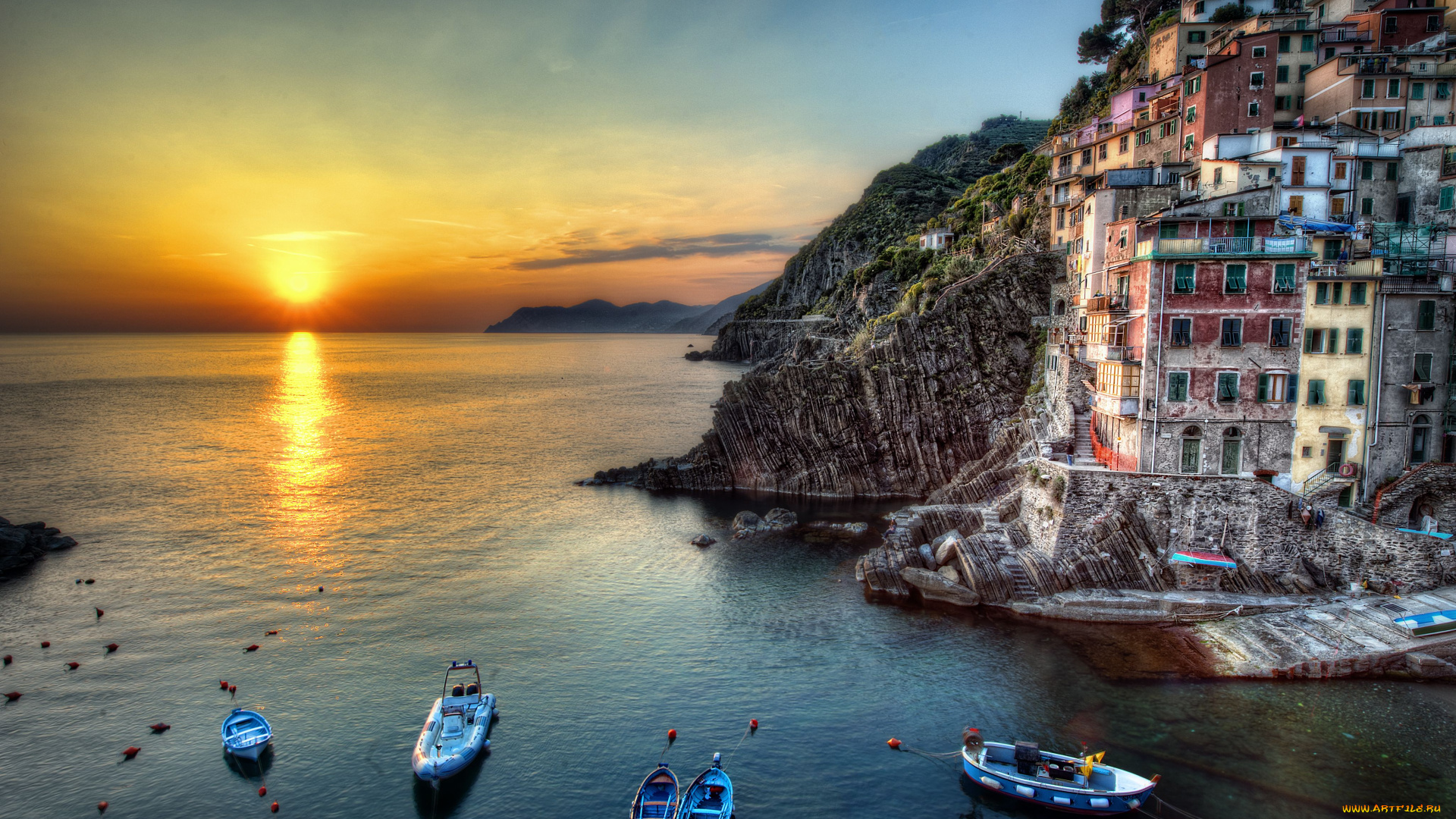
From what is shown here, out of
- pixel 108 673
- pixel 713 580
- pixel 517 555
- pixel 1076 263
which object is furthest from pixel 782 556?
pixel 108 673

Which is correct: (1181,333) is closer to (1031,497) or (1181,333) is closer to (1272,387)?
(1272,387)

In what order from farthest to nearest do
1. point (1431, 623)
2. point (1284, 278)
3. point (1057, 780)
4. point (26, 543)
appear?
point (26, 543)
point (1284, 278)
point (1431, 623)
point (1057, 780)

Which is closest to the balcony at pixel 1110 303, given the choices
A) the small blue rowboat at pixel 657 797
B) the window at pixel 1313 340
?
the window at pixel 1313 340

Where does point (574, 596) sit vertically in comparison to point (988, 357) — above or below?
below

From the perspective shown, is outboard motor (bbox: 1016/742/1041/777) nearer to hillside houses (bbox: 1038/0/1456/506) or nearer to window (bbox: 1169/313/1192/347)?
hillside houses (bbox: 1038/0/1456/506)

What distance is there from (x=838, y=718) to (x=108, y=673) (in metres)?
38.3

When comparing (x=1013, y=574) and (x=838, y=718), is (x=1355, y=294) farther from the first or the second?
(x=838, y=718)

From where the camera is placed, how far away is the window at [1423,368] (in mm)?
39000

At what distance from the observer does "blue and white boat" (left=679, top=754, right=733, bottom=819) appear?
26.8 metres

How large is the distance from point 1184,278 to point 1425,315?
12345mm

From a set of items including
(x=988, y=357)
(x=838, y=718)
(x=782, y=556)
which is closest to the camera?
(x=838, y=718)

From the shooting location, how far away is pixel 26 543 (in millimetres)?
56000

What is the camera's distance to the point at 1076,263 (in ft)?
199

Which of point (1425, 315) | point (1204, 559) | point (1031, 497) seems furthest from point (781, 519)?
A: point (1425, 315)
